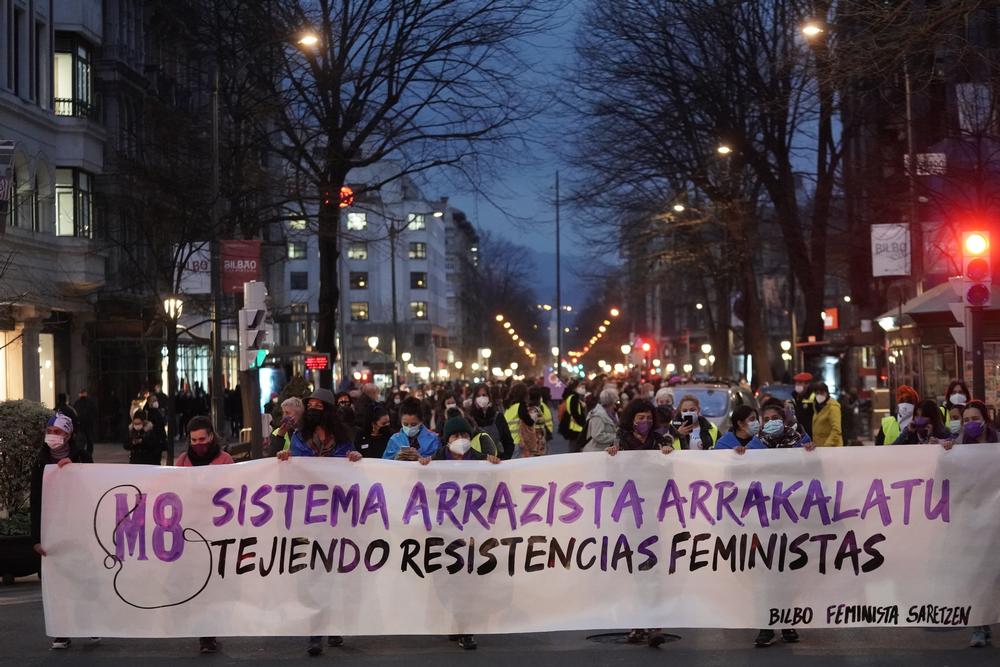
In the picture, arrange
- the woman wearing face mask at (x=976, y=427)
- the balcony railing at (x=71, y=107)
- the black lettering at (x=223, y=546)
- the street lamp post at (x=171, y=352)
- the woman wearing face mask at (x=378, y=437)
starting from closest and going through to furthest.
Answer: the black lettering at (x=223, y=546)
the woman wearing face mask at (x=976, y=427)
the woman wearing face mask at (x=378, y=437)
the street lamp post at (x=171, y=352)
the balcony railing at (x=71, y=107)

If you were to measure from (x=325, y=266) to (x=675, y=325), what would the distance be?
353 ft

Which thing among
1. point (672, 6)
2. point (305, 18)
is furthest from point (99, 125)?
point (672, 6)

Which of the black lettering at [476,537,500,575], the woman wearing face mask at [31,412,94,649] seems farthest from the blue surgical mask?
the woman wearing face mask at [31,412,94,649]

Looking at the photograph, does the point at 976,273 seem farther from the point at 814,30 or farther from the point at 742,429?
the point at 742,429

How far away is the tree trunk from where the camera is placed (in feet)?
114

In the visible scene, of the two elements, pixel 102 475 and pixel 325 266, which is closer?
pixel 102 475

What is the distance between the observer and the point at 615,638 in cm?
1051

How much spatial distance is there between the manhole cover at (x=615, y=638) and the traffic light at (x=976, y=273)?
10.1 meters

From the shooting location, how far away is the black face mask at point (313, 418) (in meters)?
10.8

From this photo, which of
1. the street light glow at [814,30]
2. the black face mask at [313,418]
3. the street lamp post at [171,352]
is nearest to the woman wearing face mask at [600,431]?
the street light glow at [814,30]

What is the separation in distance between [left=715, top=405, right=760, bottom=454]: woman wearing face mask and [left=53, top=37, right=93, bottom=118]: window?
30.7m

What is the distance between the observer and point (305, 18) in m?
34.8

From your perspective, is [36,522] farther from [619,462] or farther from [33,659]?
[619,462]

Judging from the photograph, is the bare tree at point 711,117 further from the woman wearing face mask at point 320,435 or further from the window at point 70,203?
the woman wearing face mask at point 320,435
